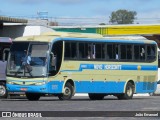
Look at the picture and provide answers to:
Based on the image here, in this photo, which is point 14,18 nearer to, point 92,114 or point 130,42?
point 130,42

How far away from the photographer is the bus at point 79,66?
101 feet

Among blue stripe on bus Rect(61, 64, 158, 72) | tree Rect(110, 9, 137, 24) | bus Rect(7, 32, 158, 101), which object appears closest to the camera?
bus Rect(7, 32, 158, 101)

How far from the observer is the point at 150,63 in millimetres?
36062

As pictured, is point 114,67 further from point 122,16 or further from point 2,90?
point 122,16

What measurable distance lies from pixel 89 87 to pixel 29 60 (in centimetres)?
374

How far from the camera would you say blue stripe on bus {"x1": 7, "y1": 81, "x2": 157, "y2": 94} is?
30688mm

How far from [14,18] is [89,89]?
1841 cm

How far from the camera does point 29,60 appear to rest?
1212 inches

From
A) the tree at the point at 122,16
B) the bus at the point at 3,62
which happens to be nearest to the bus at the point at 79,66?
the bus at the point at 3,62

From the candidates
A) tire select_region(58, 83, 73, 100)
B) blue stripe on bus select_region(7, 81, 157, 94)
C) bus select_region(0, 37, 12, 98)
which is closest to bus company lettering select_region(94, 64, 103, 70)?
blue stripe on bus select_region(7, 81, 157, 94)

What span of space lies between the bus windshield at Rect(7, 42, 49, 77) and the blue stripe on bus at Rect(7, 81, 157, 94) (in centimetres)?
58

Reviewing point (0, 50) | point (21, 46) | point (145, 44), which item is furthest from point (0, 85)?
point (145, 44)

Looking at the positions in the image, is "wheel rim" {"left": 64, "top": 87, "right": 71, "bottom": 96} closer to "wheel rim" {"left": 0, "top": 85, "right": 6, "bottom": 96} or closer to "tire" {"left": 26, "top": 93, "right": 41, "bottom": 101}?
"tire" {"left": 26, "top": 93, "right": 41, "bottom": 101}

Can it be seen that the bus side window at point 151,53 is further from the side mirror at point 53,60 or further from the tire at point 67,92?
the side mirror at point 53,60
